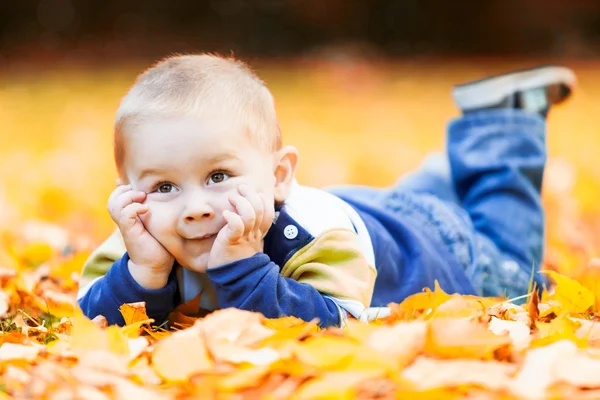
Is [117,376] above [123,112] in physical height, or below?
below

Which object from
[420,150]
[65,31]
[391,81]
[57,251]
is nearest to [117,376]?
[57,251]

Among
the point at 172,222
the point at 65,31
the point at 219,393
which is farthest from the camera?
the point at 65,31

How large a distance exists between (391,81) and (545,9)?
2860mm

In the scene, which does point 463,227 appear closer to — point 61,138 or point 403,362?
point 403,362

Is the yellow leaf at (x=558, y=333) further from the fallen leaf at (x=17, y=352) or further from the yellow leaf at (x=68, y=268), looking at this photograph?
the yellow leaf at (x=68, y=268)

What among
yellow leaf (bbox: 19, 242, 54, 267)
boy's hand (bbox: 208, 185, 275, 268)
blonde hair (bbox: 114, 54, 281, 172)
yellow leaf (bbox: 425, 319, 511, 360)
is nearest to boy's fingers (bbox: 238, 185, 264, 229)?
boy's hand (bbox: 208, 185, 275, 268)

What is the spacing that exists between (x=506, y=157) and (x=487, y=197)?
16 centimetres

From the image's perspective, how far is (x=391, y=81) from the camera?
915 cm

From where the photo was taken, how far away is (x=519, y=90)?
2.90m

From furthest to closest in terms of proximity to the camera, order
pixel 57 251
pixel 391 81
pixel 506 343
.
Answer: pixel 391 81 → pixel 57 251 → pixel 506 343

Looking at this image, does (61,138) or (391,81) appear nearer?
(61,138)

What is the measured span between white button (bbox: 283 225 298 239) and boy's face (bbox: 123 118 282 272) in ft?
0.39

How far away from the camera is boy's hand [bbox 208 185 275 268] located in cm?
159

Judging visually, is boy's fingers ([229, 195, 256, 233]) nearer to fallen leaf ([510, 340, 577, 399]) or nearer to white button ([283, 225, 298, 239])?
white button ([283, 225, 298, 239])
